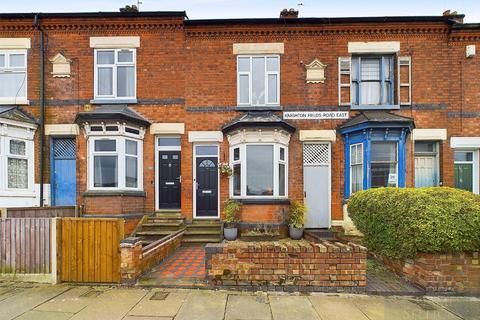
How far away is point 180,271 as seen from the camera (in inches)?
248

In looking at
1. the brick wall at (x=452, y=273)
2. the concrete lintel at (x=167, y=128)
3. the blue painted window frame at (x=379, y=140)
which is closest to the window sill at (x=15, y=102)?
the concrete lintel at (x=167, y=128)

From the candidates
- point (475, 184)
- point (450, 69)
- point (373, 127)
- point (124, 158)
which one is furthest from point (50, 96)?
point (475, 184)

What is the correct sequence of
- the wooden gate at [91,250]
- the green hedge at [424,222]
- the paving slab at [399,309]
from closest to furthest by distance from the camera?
the paving slab at [399,309]
the green hedge at [424,222]
the wooden gate at [91,250]

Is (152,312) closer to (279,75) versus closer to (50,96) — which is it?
(279,75)

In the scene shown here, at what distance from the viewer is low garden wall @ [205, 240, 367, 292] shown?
17.4ft

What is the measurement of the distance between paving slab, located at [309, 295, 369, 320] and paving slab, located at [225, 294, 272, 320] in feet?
2.77

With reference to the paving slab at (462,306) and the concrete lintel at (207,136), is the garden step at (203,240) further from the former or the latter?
the paving slab at (462,306)

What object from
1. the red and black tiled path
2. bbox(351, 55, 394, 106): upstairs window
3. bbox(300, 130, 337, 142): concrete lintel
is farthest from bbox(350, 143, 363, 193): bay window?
the red and black tiled path

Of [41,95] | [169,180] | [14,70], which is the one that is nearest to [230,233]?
[169,180]

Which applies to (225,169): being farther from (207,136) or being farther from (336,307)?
(336,307)

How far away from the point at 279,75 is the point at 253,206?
15.5ft

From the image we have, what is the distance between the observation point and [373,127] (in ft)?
30.1

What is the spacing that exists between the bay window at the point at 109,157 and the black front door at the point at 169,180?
3.63 ft

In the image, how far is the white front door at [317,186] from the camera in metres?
10.1
